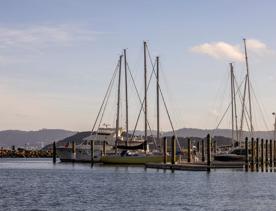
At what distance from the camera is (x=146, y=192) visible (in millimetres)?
65562

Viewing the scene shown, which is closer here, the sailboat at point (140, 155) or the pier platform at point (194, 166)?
the pier platform at point (194, 166)

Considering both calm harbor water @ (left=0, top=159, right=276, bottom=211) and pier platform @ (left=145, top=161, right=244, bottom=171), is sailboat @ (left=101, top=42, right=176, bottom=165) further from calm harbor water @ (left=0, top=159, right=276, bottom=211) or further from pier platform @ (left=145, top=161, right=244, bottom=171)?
calm harbor water @ (left=0, top=159, right=276, bottom=211)

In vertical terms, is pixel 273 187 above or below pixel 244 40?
below

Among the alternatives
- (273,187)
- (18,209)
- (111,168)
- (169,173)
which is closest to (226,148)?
(111,168)

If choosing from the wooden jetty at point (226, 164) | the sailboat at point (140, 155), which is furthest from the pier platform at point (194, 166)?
the sailboat at point (140, 155)

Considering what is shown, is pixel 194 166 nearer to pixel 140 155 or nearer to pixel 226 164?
pixel 226 164

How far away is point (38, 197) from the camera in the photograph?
60.7m

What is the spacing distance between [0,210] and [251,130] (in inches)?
2667

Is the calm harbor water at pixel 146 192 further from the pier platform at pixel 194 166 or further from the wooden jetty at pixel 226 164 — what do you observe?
the wooden jetty at pixel 226 164

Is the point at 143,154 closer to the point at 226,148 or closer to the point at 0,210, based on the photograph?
the point at 226,148

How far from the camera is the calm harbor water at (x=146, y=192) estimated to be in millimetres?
54312

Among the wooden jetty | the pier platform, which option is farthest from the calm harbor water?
the wooden jetty

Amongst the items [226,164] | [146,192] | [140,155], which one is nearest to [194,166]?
[226,164]

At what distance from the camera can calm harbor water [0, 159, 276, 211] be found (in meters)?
54.3
